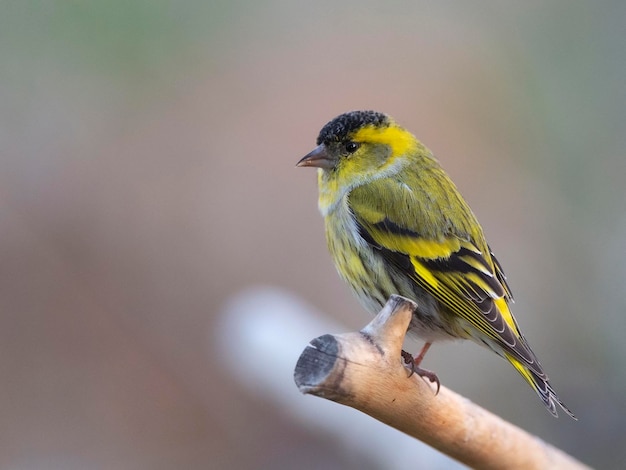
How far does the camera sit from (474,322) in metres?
2.49

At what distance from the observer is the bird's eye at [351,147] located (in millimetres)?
2916

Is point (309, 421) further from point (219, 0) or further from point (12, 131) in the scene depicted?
point (219, 0)

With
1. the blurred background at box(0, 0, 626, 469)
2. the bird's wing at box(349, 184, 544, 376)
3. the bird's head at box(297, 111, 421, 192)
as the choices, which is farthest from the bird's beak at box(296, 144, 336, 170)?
the blurred background at box(0, 0, 626, 469)

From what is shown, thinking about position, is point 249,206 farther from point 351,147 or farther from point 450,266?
point 450,266

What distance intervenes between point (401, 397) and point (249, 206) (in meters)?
3.97

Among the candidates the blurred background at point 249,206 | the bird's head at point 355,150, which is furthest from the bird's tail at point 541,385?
the blurred background at point 249,206

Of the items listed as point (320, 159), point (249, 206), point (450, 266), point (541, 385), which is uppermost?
point (320, 159)

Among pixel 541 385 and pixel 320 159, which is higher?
pixel 320 159

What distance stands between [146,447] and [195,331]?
2.50 feet

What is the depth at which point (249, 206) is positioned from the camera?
19.6ft

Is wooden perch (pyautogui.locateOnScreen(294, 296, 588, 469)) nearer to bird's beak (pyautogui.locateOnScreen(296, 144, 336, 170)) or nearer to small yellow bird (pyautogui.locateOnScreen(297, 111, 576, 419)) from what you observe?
small yellow bird (pyautogui.locateOnScreen(297, 111, 576, 419))

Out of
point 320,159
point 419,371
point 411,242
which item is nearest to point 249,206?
point 320,159

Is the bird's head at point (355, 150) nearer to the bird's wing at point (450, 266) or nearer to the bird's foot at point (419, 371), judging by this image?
the bird's wing at point (450, 266)

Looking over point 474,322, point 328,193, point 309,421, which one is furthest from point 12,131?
point 474,322
